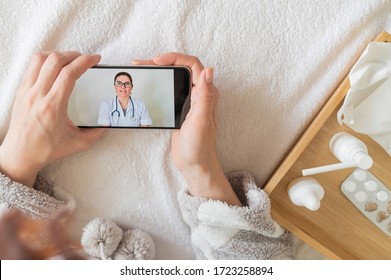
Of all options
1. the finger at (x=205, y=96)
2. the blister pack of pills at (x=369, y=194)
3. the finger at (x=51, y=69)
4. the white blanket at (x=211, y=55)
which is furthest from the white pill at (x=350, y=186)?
the finger at (x=51, y=69)

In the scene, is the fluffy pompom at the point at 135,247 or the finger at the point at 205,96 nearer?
the finger at the point at 205,96

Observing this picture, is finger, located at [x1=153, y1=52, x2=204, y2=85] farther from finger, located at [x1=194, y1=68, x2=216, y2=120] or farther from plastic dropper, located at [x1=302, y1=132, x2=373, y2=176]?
plastic dropper, located at [x1=302, y1=132, x2=373, y2=176]

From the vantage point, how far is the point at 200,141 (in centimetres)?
64

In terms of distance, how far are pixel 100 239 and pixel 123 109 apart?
0.68 feet

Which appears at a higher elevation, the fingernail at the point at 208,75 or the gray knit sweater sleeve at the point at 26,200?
the fingernail at the point at 208,75

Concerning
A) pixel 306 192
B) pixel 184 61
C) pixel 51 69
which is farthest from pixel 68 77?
pixel 306 192

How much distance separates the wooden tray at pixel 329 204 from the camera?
673mm

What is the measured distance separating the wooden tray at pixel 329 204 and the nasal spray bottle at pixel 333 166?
0.05 ft

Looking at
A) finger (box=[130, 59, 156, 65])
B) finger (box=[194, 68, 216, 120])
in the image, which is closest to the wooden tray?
finger (box=[194, 68, 216, 120])

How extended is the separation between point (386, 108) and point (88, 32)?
468 mm

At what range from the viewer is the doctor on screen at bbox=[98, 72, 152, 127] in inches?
25.3

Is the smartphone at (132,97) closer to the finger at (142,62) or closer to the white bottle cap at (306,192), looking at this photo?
the finger at (142,62)

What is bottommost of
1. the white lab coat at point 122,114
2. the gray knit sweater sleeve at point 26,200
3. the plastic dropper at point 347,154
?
the gray knit sweater sleeve at point 26,200
